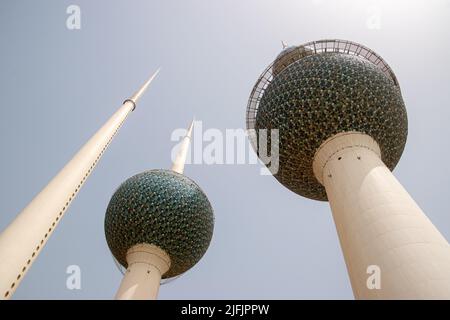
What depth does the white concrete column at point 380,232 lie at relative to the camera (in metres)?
11.4

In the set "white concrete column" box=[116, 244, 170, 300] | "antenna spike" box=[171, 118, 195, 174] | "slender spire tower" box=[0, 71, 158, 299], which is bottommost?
"slender spire tower" box=[0, 71, 158, 299]

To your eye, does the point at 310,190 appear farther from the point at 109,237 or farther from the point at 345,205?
the point at 109,237

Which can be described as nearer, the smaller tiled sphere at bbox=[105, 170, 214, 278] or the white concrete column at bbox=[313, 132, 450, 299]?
the white concrete column at bbox=[313, 132, 450, 299]

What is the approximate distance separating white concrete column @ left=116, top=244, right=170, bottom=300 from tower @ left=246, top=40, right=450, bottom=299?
964 cm

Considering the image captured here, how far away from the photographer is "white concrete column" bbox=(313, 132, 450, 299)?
1136cm

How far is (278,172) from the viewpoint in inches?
886

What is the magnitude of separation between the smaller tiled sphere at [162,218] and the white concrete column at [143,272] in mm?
496

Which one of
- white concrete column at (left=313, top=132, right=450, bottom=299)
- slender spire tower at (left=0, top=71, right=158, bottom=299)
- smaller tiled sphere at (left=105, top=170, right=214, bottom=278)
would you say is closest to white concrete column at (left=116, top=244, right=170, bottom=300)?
smaller tiled sphere at (left=105, top=170, right=214, bottom=278)

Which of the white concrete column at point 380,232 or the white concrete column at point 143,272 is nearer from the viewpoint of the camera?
the white concrete column at point 380,232

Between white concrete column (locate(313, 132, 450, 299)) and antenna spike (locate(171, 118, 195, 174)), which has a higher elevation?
antenna spike (locate(171, 118, 195, 174))

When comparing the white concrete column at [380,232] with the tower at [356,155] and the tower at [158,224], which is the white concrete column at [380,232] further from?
the tower at [158,224]

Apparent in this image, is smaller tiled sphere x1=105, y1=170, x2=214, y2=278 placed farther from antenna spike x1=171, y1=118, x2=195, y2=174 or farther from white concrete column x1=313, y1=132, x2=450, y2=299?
white concrete column x1=313, y1=132, x2=450, y2=299

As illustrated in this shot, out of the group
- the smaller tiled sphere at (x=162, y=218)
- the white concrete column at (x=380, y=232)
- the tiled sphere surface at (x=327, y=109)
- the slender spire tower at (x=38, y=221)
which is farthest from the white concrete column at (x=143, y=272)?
the white concrete column at (x=380, y=232)
